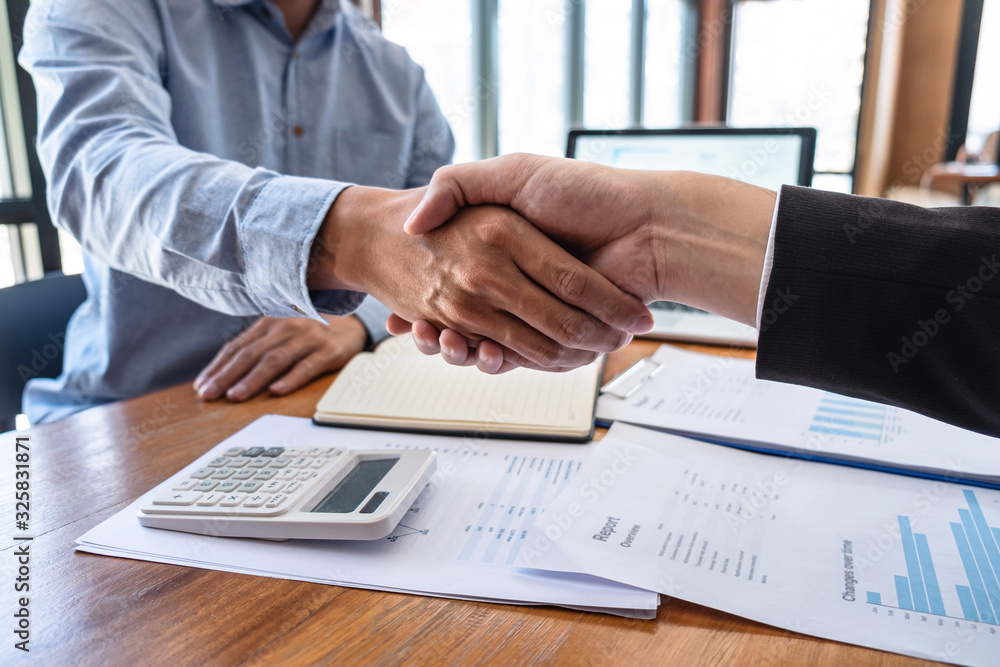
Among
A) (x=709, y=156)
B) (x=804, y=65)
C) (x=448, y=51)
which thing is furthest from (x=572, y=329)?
(x=804, y=65)

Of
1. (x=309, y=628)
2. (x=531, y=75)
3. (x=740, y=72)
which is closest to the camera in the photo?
(x=309, y=628)

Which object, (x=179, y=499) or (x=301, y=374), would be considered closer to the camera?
(x=179, y=499)

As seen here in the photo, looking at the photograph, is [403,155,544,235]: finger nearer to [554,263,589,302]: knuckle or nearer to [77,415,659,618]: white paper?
[554,263,589,302]: knuckle

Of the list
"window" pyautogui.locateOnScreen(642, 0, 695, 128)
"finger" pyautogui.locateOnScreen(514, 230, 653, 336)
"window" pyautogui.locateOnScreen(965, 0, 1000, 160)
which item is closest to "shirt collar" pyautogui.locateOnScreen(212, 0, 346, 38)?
"finger" pyautogui.locateOnScreen(514, 230, 653, 336)

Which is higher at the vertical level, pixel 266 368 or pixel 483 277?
pixel 483 277

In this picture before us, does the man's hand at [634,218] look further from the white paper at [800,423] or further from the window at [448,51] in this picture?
the window at [448,51]

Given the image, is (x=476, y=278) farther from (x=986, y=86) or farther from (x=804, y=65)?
Answer: (x=986, y=86)

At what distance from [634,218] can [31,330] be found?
0.96 meters

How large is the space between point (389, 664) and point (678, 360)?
69 centimetres

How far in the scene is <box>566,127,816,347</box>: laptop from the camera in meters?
1.12

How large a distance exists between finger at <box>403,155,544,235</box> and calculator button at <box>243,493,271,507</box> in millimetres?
279

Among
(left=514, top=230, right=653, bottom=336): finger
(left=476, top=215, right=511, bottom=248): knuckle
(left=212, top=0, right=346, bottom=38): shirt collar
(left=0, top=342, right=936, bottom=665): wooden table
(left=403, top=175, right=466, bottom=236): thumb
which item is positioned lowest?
(left=0, top=342, right=936, bottom=665): wooden table

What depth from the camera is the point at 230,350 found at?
0.88 metres

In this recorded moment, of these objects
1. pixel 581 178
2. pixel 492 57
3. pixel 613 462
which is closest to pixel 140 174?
pixel 581 178
